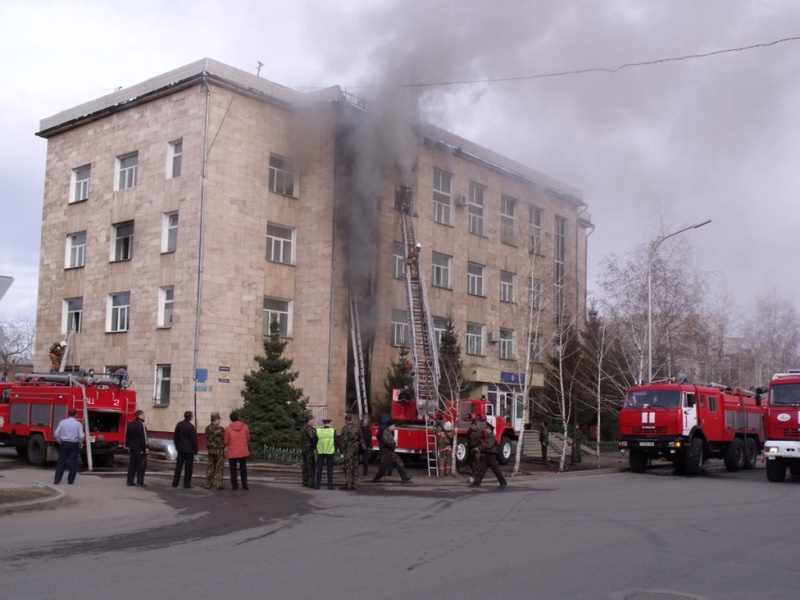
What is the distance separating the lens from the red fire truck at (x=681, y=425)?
23234 millimetres

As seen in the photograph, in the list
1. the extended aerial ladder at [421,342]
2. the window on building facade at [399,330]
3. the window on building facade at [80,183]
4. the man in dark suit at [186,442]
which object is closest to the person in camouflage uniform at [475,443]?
the extended aerial ladder at [421,342]

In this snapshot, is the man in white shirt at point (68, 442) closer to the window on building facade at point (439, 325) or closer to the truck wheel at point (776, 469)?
the truck wheel at point (776, 469)

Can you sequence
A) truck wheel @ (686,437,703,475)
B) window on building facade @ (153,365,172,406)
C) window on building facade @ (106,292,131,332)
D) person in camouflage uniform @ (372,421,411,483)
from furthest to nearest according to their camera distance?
window on building facade @ (106,292,131,332), window on building facade @ (153,365,172,406), truck wheel @ (686,437,703,475), person in camouflage uniform @ (372,421,411,483)

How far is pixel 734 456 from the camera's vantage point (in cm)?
2573

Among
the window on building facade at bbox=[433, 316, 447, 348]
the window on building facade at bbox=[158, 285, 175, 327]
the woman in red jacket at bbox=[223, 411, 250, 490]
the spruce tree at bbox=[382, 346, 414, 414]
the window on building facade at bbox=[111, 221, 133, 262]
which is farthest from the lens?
the window on building facade at bbox=[433, 316, 447, 348]

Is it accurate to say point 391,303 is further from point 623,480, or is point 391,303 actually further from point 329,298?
point 623,480

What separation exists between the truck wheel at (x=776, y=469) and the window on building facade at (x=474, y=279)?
58.9 feet

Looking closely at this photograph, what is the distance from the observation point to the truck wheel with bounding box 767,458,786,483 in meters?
20.7

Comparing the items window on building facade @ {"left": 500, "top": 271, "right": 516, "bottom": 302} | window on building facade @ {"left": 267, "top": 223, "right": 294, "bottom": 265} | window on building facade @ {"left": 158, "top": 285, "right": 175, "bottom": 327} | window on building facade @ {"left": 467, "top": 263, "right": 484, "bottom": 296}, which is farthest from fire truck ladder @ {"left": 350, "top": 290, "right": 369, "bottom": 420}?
window on building facade @ {"left": 500, "top": 271, "right": 516, "bottom": 302}

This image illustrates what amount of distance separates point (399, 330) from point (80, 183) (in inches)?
577

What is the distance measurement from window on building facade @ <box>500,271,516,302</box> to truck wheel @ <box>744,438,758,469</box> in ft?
47.1

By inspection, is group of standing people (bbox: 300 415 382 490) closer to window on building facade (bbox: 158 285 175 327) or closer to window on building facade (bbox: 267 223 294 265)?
window on building facade (bbox: 158 285 175 327)

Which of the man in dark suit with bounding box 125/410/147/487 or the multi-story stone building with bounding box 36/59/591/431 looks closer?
the man in dark suit with bounding box 125/410/147/487

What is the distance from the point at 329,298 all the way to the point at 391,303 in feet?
8.87
